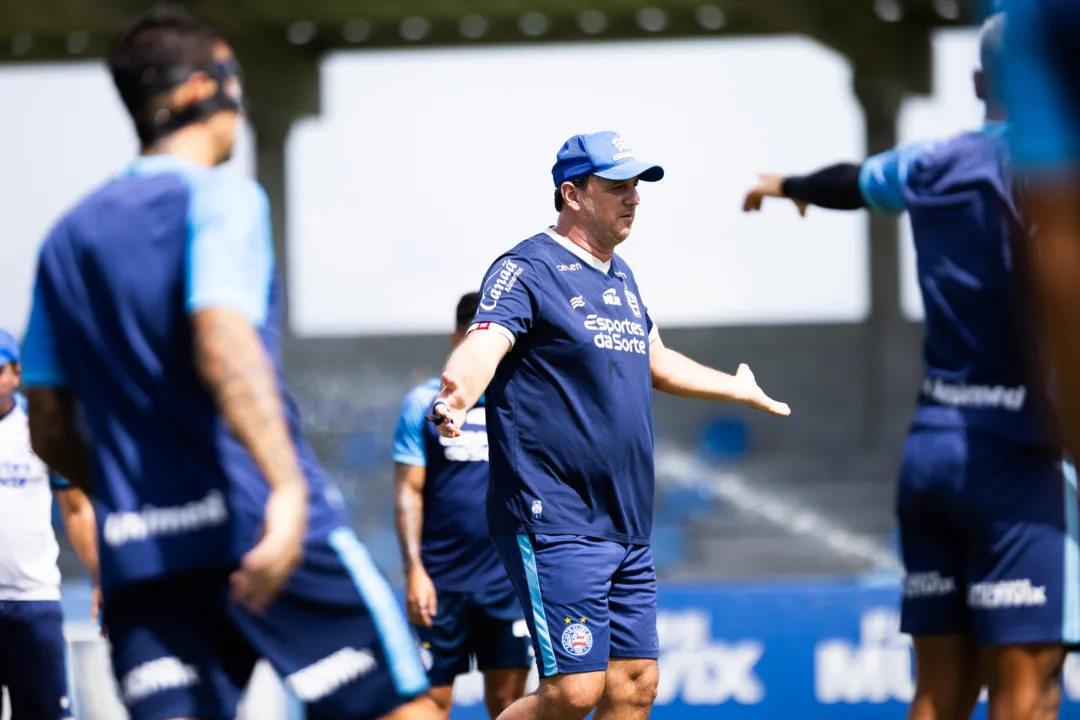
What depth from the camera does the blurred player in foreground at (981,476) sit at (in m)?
4.21

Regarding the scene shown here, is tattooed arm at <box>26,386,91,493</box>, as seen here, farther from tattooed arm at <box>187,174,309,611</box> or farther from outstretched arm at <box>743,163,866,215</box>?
outstretched arm at <box>743,163,866,215</box>

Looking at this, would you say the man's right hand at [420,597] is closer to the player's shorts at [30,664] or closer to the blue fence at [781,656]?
the player's shorts at [30,664]

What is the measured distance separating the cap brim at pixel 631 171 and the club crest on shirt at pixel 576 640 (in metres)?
1.46

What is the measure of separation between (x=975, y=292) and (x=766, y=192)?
3.45 feet

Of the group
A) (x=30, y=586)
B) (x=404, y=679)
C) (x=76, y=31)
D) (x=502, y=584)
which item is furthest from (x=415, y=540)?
(x=76, y=31)

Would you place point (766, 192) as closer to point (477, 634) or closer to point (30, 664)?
point (477, 634)

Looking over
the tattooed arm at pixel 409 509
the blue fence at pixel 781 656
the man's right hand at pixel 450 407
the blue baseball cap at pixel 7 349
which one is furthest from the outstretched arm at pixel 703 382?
the blue fence at pixel 781 656

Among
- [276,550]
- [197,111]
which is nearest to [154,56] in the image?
[197,111]

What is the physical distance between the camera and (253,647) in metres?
3.13

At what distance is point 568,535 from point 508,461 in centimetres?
31

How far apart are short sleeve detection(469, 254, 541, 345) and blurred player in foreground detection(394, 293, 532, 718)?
1535 mm

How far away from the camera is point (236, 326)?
→ 2977mm

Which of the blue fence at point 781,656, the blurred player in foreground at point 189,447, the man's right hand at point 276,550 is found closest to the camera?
the man's right hand at point 276,550

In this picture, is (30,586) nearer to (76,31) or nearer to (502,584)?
(502,584)
